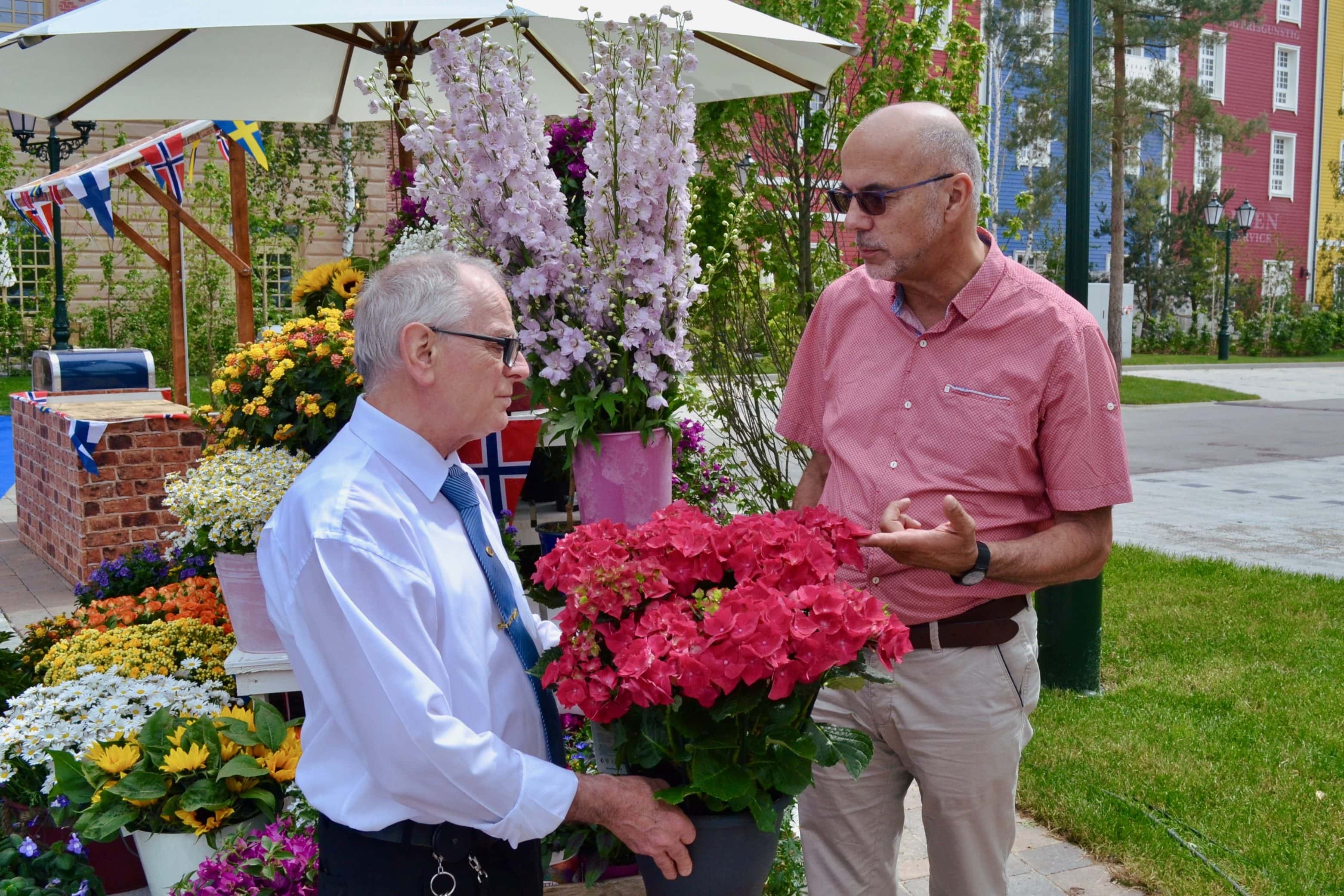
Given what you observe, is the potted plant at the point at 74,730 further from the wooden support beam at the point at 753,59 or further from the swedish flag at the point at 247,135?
the swedish flag at the point at 247,135

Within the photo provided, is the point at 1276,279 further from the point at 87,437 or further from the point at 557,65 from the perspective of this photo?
the point at 87,437

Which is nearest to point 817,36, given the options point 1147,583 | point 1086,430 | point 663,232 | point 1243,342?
point 663,232

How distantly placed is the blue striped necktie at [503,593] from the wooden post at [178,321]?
7.86 metres

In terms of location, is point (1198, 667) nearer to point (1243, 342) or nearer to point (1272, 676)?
point (1272, 676)

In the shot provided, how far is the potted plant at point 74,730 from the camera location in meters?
3.19

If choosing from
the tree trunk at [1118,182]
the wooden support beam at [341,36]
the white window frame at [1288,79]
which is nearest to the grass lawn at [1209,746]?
the wooden support beam at [341,36]

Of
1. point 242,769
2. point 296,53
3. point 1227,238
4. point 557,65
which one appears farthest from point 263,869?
point 1227,238

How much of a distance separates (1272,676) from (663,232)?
14.6 feet

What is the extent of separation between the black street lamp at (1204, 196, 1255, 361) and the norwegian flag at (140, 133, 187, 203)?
2900cm

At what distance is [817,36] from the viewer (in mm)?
3701

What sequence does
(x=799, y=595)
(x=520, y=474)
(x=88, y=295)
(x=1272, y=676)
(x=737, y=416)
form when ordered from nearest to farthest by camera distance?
1. (x=799, y=595)
2. (x=520, y=474)
3. (x=1272, y=676)
4. (x=737, y=416)
5. (x=88, y=295)

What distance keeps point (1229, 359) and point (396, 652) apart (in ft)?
114

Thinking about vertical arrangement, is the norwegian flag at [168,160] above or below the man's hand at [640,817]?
above

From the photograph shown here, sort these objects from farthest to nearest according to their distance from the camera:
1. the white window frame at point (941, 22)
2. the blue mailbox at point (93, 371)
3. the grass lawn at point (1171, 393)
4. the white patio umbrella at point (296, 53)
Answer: the grass lawn at point (1171, 393) → the blue mailbox at point (93, 371) → the white window frame at point (941, 22) → the white patio umbrella at point (296, 53)
